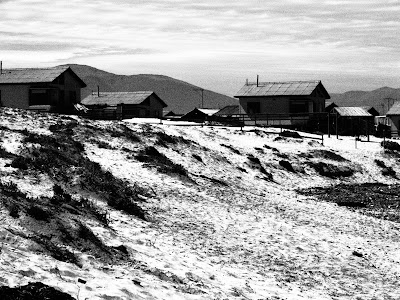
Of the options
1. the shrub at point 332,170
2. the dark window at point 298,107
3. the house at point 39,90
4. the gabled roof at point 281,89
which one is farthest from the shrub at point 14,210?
the dark window at point 298,107

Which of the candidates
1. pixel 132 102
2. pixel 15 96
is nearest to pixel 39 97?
pixel 15 96

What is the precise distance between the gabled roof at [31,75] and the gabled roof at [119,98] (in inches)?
482

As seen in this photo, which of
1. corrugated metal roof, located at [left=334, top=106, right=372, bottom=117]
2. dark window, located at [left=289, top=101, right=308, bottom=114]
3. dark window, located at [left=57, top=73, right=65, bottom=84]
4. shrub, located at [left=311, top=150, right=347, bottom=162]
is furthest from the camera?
corrugated metal roof, located at [left=334, top=106, right=372, bottom=117]

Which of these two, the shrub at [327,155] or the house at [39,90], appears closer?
the shrub at [327,155]

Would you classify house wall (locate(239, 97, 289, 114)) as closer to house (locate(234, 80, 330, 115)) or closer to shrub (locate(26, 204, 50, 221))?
house (locate(234, 80, 330, 115))

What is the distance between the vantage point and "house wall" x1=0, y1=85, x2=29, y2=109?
219 feet

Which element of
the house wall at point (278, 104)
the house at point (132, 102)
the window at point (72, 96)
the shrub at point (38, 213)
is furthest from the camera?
the house at point (132, 102)

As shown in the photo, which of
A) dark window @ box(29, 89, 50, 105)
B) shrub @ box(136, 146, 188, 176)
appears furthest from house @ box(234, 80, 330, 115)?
shrub @ box(136, 146, 188, 176)

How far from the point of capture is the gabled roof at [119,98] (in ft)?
259

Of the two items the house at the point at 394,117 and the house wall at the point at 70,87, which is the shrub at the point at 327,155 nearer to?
the house wall at the point at 70,87

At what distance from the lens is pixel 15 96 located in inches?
2643

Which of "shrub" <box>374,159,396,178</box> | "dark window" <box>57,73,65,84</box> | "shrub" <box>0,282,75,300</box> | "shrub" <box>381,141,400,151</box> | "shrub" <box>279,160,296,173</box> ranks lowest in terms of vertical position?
"shrub" <box>374,159,396,178</box>

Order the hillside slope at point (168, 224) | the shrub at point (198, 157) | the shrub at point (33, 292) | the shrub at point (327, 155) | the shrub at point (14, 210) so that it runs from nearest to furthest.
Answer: the shrub at point (33, 292), the hillside slope at point (168, 224), the shrub at point (14, 210), the shrub at point (198, 157), the shrub at point (327, 155)

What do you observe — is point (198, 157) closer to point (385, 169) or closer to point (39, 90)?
point (385, 169)
